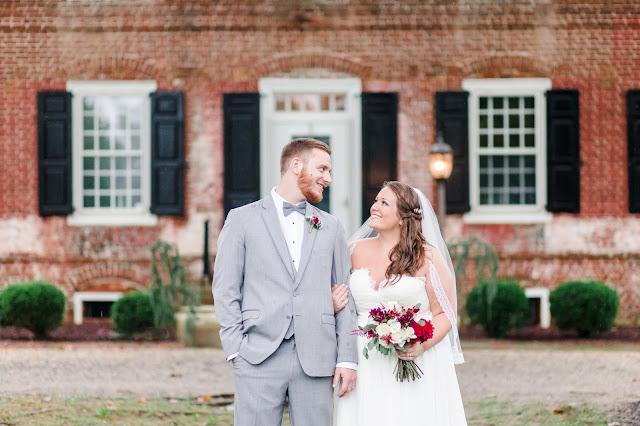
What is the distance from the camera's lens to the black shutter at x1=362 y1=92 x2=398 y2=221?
1418 centimetres

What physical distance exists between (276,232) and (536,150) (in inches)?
425

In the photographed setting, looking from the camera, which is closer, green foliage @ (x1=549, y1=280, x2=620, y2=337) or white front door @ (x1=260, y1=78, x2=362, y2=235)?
green foliage @ (x1=549, y1=280, x2=620, y2=337)

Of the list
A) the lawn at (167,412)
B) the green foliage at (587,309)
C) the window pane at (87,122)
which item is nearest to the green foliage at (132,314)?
the window pane at (87,122)

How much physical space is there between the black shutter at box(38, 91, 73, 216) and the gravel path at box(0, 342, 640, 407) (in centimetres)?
286

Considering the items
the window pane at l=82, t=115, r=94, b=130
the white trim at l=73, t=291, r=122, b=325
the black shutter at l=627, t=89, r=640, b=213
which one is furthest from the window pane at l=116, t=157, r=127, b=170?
the black shutter at l=627, t=89, r=640, b=213

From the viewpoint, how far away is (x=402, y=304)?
14.7ft

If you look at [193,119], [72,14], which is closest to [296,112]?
[193,119]

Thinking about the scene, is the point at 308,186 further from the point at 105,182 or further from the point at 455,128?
the point at 105,182

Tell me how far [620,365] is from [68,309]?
8.05 meters

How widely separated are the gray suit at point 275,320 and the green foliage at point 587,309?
9.03 m

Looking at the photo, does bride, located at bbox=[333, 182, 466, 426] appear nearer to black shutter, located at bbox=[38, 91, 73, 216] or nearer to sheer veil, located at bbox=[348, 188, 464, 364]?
sheer veil, located at bbox=[348, 188, 464, 364]

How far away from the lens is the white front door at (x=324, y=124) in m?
14.3

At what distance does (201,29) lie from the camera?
47.0ft

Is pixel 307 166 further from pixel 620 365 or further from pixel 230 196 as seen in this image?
pixel 230 196
